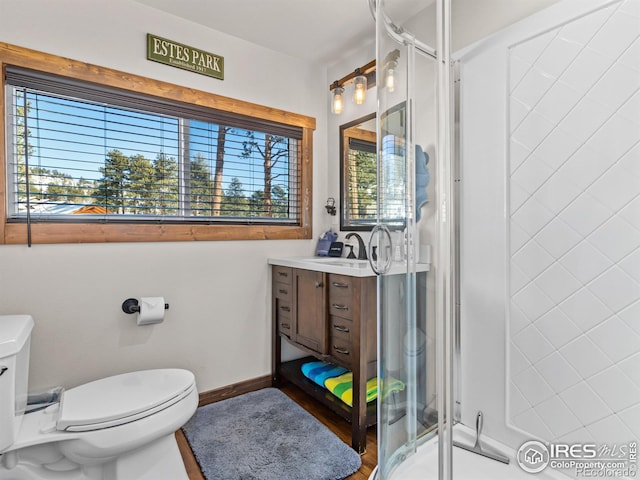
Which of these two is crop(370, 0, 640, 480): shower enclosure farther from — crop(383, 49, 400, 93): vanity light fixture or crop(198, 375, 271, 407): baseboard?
crop(198, 375, 271, 407): baseboard

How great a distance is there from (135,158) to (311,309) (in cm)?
136

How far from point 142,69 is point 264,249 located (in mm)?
1311

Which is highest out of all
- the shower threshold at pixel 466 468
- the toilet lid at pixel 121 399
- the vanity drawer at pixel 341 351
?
the vanity drawer at pixel 341 351

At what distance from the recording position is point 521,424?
57.5 inches

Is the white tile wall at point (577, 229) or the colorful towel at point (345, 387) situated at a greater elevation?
the white tile wall at point (577, 229)

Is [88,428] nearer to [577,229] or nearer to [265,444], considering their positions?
[265,444]

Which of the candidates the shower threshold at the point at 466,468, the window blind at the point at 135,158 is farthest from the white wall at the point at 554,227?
the window blind at the point at 135,158

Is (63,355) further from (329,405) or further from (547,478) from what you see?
(547,478)

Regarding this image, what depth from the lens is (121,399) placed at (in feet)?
4.73

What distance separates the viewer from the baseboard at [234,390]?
7.21ft

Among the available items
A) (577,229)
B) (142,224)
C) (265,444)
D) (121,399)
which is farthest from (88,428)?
(577,229)

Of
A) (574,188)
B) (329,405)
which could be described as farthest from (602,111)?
(329,405)

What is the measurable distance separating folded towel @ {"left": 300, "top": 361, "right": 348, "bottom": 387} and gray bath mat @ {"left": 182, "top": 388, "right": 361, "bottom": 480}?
0.19 m

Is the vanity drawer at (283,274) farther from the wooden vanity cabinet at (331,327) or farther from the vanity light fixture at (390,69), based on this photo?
the vanity light fixture at (390,69)
